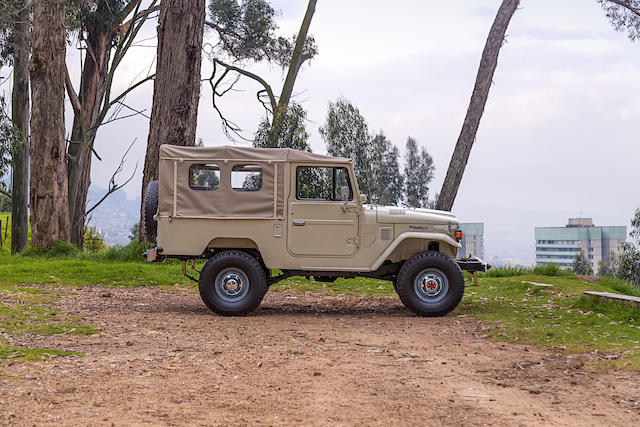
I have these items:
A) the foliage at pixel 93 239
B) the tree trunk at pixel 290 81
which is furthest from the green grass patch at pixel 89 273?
the foliage at pixel 93 239

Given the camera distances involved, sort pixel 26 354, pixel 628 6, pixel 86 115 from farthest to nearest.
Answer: pixel 86 115
pixel 628 6
pixel 26 354

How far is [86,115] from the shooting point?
25500mm

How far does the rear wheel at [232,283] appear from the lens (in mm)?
9422

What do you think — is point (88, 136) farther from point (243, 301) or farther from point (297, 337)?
point (297, 337)

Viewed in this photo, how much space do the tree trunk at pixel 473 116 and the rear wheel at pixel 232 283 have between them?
847 centimetres

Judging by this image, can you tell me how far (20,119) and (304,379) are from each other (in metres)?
21.8

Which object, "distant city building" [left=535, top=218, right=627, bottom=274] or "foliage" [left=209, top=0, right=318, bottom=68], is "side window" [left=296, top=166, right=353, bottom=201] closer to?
"foliage" [left=209, top=0, right=318, bottom=68]

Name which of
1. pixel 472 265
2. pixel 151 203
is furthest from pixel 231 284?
pixel 472 265

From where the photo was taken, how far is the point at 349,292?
12.5 meters

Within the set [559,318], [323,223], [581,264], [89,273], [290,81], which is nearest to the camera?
[559,318]

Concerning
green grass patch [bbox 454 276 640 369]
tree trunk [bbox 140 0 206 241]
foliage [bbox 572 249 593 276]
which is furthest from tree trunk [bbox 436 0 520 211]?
foliage [bbox 572 249 593 276]

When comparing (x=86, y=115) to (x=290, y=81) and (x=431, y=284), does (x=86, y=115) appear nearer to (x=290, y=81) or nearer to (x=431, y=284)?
(x=290, y=81)

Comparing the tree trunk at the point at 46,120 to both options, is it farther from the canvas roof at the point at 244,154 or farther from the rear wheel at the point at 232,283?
the rear wheel at the point at 232,283

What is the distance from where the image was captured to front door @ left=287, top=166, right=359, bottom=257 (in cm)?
948
